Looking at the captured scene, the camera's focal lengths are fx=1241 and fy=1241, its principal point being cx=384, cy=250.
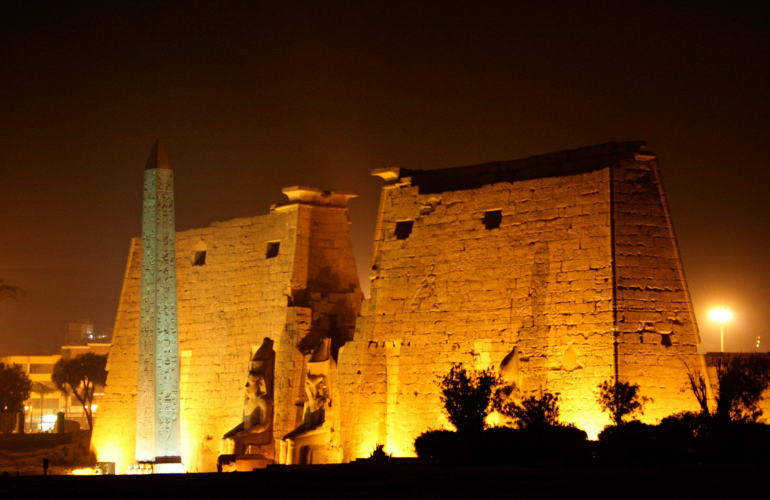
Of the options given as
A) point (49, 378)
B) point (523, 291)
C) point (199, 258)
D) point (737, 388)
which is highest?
point (49, 378)

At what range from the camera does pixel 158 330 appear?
76.7 ft

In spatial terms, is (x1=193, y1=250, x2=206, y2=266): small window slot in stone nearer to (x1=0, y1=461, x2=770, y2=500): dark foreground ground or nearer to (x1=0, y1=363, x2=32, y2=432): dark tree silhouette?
(x1=0, y1=461, x2=770, y2=500): dark foreground ground

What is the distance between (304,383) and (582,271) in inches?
288

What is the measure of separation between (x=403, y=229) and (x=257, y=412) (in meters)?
4.60

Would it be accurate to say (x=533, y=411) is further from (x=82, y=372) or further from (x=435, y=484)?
(x=82, y=372)

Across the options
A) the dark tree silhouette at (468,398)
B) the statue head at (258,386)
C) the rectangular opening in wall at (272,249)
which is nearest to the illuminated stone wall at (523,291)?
the dark tree silhouette at (468,398)

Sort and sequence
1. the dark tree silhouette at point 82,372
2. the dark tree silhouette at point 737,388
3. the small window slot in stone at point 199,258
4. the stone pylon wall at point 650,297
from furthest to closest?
the dark tree silhouette at point 82,372, the small window slot in stone at point 199,258, the stone pylon wall at point 650,297, the dark tree silhouette at point 737,388

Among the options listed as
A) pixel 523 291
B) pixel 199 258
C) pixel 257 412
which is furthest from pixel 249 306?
pixel 523 291

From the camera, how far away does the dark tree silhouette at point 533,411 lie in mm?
19438

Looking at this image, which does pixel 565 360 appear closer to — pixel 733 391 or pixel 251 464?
pixel 733 391

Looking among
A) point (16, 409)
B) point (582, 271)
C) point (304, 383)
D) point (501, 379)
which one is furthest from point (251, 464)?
point (16, 409)

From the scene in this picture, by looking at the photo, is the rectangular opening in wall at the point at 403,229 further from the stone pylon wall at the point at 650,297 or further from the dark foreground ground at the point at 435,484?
the dark foreground ground at the point at 435,484

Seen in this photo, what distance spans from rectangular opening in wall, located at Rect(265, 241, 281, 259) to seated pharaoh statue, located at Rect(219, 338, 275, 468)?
3082 millimetres

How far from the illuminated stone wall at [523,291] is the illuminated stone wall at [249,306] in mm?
2278
